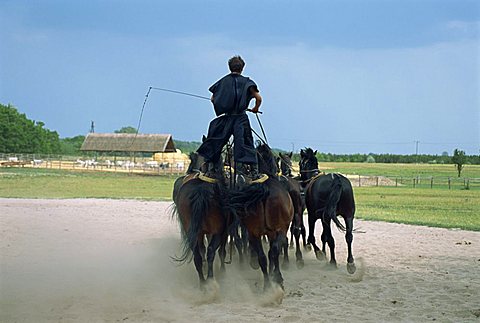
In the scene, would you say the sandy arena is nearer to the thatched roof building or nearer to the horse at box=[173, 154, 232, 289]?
the horse at box=[173, 154, 232, 289]

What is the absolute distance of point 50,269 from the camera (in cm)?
927

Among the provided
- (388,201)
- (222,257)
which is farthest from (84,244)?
(388,201)

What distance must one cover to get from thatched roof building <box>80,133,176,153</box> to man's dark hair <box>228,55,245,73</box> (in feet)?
156

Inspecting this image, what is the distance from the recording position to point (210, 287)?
779cm

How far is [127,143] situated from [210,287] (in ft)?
Answer: 164

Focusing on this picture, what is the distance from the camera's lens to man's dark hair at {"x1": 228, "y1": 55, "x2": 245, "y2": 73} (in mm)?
8156

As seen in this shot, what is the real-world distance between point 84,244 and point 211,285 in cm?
502

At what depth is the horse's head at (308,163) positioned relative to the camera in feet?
37.5

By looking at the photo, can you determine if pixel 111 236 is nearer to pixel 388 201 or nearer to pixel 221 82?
pixel 221 82

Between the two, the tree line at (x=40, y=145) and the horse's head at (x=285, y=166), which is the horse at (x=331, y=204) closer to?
the horse's head at (x=285, y=166)

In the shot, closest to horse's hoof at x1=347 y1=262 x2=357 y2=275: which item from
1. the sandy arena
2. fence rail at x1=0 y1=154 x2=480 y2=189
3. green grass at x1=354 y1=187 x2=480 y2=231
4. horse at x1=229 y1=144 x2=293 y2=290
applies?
the sandy arena

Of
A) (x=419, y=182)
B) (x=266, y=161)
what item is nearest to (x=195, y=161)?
(x=266, y=161)

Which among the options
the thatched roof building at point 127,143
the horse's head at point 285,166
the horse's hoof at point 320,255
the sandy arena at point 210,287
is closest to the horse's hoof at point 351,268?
the sandy arena at point 210,287

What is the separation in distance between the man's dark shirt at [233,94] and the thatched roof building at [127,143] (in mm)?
47499
